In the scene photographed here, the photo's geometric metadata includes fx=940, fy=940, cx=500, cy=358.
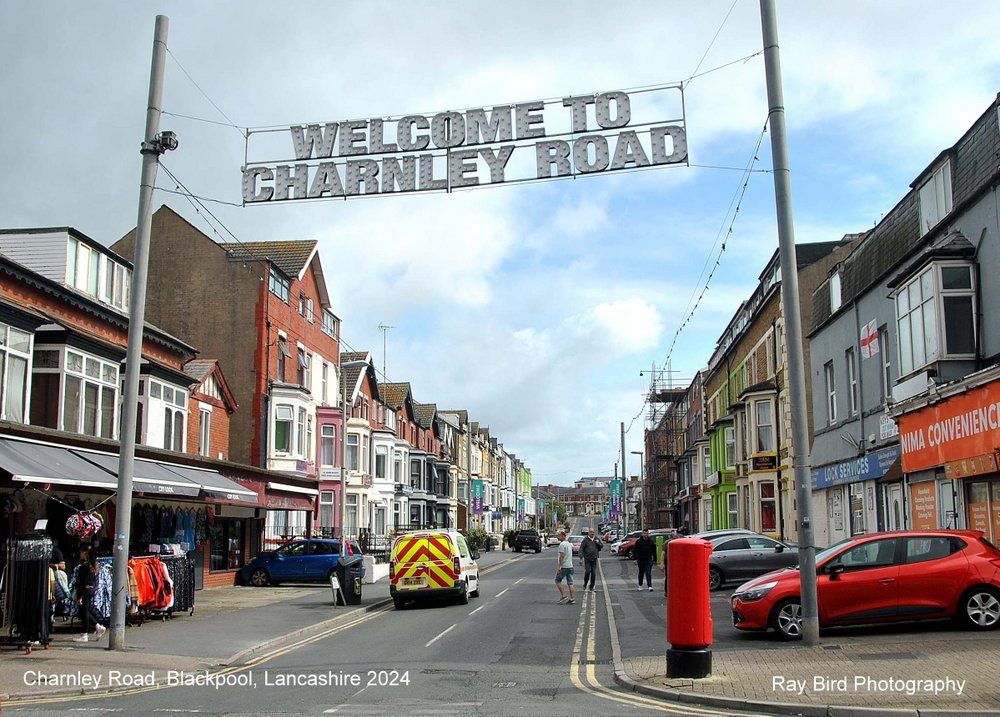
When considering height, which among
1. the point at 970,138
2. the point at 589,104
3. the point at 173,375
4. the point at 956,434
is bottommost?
the point at 956,434

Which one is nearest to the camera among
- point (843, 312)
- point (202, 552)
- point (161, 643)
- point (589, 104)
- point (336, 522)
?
point (589, 104)

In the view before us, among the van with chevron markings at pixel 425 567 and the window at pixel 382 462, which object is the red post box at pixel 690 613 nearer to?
the van with chevron markings at pixel 425 567

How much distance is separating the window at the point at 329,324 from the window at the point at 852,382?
2662cm

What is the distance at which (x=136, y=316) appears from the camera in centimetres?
1520

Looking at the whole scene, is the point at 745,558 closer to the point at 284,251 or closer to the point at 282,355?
the point at 282,355

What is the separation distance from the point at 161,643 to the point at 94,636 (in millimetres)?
1281

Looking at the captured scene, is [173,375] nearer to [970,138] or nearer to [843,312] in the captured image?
[843,312]

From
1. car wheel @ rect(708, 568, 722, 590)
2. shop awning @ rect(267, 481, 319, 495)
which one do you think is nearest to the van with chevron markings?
car wheel @ rect(708, 568, 722, 590)

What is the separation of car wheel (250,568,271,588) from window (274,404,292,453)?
752 cm

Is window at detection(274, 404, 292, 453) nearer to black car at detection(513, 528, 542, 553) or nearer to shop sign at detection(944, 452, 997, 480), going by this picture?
shop sign at detection(944, 452, 997, 480)

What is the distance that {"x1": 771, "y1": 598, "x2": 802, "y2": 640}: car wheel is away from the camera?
1444 cm

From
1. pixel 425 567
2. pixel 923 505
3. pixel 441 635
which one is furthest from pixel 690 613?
pixel 425 567

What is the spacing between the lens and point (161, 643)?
15.9 m

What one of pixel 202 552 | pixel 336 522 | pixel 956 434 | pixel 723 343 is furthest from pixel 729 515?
pixel 956 434
